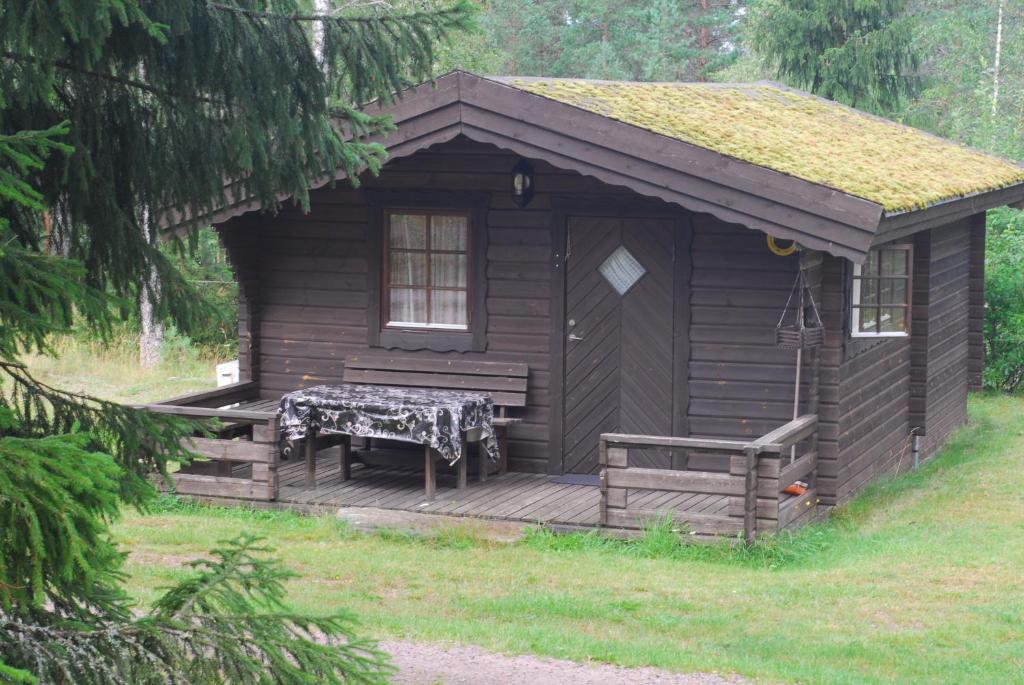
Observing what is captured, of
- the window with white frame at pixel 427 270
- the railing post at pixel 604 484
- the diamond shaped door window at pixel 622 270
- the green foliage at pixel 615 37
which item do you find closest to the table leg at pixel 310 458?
the window with white frame at pixel 427 270

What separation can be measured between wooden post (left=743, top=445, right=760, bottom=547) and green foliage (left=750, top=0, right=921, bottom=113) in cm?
1541

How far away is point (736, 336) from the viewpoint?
1166cm

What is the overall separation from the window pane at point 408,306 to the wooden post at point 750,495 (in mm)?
3642

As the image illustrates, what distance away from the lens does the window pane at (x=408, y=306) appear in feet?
41.1

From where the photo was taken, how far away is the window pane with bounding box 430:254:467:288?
12422 millimetres

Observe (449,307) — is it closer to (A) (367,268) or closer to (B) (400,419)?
(A) (367,268)

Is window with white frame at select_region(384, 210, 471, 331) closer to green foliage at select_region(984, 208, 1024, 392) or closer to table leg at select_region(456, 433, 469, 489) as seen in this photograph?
table leg at select_region(456, 433, 469, 489)

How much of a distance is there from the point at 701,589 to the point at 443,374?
12.8ft

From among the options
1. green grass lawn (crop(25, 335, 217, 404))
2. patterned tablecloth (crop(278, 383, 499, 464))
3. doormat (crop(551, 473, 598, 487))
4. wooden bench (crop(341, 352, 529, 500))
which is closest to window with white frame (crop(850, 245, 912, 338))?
doormat (crop(551, 473, 598, 487))

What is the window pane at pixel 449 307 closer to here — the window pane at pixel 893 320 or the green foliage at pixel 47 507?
the window pane at pixel 893 320

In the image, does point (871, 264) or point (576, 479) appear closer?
point (576, 479)

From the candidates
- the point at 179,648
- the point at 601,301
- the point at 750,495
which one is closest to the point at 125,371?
the point at 601,301

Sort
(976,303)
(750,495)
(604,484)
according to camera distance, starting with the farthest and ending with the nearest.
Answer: (976,303), (604,484), (750,495)

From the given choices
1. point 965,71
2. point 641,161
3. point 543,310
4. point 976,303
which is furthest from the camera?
point 965,71
